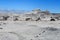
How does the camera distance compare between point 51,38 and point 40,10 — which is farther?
point 40,10

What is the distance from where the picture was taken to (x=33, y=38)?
40.4 feet

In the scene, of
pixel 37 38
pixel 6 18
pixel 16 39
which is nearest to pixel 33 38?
pixel 37 38

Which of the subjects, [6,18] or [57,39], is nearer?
[57,39]

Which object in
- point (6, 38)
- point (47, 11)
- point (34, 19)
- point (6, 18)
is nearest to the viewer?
point (6, 38)

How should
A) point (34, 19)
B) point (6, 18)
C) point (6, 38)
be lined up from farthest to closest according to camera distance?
point (6, 18) → point (34, 19) → point (6, 38)

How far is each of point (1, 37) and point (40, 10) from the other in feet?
79.2

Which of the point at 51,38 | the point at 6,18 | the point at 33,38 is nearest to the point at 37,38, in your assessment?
the point at 33,38

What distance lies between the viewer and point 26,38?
12.4 metres

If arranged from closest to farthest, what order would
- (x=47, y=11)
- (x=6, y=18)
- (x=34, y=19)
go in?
(x=34, y=19)
(x=6, y=18)
(x=47, y=11)

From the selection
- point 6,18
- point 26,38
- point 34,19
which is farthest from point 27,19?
point 26,38

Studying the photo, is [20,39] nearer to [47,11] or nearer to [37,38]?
[37,38]

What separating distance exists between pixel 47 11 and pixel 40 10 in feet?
6.52

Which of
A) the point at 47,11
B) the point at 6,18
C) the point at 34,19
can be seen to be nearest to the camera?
the point at 34,19

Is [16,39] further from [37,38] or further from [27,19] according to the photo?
[27,19]
